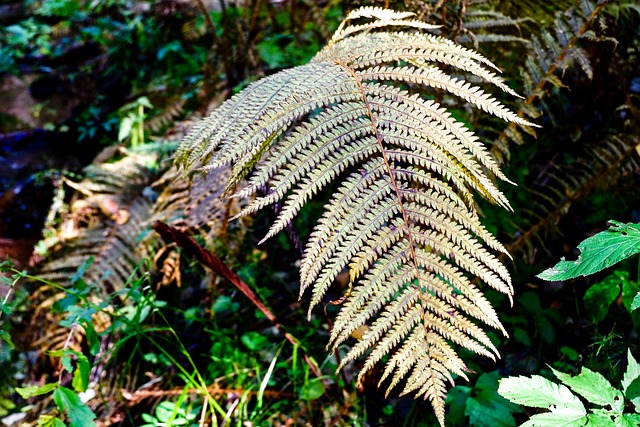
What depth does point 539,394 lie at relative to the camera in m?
1.04

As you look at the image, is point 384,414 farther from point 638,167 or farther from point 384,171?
point 638,167

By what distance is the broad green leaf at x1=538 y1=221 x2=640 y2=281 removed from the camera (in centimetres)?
105

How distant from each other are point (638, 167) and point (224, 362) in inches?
67.1

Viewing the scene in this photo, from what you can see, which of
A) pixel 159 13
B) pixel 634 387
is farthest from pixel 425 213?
pixel 159 13

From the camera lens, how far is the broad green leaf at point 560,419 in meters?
1.00

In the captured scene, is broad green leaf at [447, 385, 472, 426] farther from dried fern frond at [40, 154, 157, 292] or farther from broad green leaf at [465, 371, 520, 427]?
dried fern frond at [40, 154, 157, 292]

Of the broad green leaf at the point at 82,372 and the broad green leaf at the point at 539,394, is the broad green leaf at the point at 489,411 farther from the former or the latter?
the broad green leaf at the point at 82,372

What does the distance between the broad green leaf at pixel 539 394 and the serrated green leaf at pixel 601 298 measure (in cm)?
51

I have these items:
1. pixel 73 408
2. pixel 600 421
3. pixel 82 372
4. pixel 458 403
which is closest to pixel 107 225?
pixel 82 372

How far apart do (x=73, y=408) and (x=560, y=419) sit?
1.24 m

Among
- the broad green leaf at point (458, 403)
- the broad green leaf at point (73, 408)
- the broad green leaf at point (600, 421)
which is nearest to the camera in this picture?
the broad green leaf at point (600, 421)

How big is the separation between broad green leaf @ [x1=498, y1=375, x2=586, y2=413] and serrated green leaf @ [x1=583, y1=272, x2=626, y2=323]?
512 mm

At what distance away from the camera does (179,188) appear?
2166 millimetres

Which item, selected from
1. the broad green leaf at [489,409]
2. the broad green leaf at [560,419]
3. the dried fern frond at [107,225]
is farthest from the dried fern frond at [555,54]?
the dried fern frond at [107,225]
